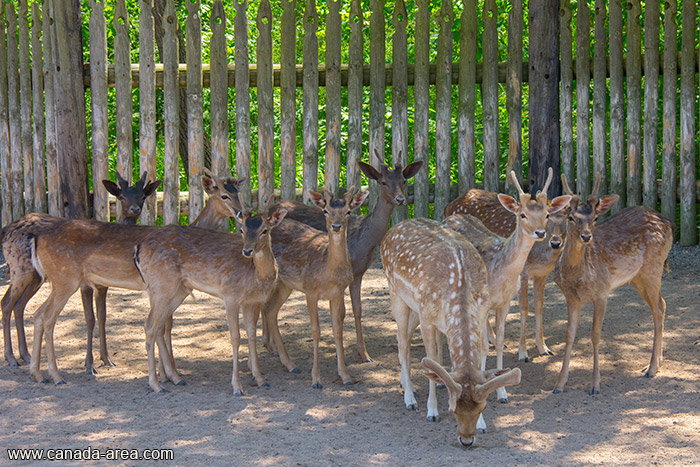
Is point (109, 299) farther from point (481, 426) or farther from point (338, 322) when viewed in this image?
point (481, 426)

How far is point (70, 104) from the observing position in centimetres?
1050

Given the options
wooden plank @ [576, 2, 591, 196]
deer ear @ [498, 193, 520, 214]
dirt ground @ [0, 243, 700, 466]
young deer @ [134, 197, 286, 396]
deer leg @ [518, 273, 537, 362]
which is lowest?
dirt ground @ [0, 243, 700, 466]

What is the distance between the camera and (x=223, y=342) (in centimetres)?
866

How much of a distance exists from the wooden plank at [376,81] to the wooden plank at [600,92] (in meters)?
2.48

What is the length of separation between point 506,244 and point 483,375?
1478mm

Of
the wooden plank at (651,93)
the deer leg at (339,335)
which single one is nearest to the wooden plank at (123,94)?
the deer leg at (339,335)

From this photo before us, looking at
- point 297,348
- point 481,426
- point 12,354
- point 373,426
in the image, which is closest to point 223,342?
point 297,348

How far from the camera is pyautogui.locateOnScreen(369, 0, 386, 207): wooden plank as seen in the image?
10727 mm

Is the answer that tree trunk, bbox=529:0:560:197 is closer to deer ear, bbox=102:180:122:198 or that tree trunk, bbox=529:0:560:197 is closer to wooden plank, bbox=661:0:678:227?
wooden plank, bbox=661:0:678:227

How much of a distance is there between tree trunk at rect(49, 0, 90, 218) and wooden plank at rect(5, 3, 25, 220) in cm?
109

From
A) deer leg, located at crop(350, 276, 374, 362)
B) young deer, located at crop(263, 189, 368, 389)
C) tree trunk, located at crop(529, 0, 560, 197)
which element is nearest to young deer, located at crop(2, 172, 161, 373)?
young deer, located at crop(263, 189, 368, 389)

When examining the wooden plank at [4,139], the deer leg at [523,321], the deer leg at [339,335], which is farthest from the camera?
the wooden plank at [4,139]

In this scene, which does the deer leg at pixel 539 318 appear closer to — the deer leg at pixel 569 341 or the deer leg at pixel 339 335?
the deer leg at pixel 569 341

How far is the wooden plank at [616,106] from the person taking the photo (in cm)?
1069
